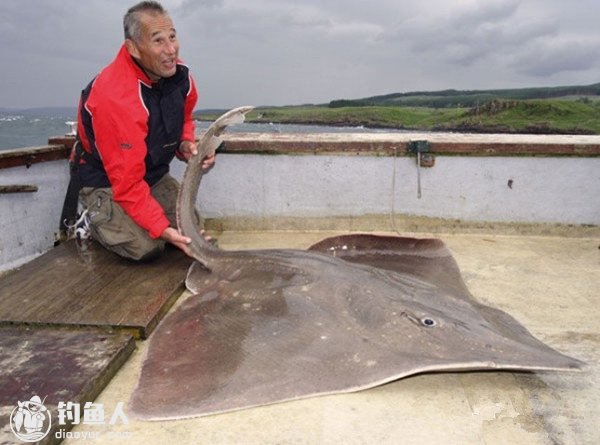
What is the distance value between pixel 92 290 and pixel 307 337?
6.61 feet

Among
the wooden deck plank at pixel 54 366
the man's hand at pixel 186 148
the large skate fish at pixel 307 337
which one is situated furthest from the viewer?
the man's hand at pixel 186 148

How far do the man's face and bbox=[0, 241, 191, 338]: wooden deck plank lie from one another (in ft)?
5.34

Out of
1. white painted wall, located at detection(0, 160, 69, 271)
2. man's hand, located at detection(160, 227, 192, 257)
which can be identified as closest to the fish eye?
man's hand, located at detection(160, 227, 192, 257)

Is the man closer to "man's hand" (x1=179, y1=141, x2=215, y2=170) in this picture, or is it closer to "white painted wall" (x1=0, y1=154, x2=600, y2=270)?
"man's hand" (x1=179, y1=141, x2=215, y2=170)

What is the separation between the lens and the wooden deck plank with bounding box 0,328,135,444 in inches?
96.0

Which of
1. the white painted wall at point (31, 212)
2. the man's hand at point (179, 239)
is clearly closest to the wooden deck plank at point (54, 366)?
the man's hand at point (179, 239)

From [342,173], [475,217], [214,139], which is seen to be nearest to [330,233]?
[342,173]

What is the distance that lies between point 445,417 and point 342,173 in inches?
146

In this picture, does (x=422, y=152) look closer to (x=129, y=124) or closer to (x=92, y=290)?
(x=129, y=124)

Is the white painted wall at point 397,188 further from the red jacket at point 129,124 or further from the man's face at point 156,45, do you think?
the man's face at point 156,45

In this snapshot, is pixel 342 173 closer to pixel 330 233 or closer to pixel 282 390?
pixel 330 233

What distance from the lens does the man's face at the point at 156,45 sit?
156 inches

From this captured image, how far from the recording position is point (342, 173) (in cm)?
584

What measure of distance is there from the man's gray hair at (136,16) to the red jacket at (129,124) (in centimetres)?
16
